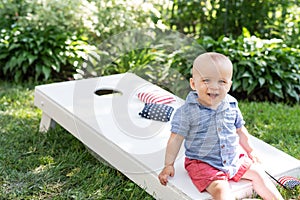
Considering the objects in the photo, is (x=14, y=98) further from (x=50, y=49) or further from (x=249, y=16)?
(x=249, y=16)

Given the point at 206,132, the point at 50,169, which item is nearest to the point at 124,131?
the point at 50,169

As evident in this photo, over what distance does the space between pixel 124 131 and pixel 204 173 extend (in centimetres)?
66

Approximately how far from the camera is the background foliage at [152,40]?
4.32 m

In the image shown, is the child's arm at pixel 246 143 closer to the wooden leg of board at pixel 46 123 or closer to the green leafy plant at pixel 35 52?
the wooden leg of board at pixel 46 123

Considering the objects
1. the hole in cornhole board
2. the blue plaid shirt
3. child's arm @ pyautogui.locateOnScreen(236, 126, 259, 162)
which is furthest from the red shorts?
the hole in cornhole board

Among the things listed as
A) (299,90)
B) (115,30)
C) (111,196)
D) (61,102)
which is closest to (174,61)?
(115,30)

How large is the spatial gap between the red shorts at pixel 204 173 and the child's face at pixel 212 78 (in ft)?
1.09

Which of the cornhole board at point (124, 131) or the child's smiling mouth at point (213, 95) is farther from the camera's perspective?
the cornhole board at point (124, 131)

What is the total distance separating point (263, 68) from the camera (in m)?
4.32

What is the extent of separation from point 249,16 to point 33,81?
2.15 m

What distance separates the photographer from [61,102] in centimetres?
337

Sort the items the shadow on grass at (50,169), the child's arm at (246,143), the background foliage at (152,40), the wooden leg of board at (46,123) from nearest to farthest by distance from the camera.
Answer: the child's arm at (246,143) < the shadow on grass at (50,169) < the wooden leg of board at (46,123) < the background foliage at (152,40)

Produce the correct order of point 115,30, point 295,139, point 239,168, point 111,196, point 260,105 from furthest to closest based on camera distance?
point 115,30
point 260,105
point 295,139
point 111,196
point 239,168

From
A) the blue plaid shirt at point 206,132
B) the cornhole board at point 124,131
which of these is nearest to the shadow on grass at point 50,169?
the cornhole board at point 124,131
